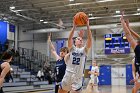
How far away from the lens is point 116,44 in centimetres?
2922

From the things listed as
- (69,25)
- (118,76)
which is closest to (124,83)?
(118,76)

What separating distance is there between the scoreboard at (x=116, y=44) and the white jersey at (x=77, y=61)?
77.6ft

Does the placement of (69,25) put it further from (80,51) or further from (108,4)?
(80,51)

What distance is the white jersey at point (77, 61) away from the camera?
5656 mm

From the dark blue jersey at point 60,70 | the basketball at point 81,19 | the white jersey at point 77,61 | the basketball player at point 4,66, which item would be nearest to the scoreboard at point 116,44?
the dark blue jersey at point 60,70

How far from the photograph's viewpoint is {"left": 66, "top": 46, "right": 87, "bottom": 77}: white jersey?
18.6 ft

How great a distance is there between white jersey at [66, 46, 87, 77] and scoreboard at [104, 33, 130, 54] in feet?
77.6

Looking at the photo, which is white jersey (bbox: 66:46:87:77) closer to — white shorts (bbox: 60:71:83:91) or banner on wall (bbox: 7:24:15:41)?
white shorts (bbox: 60:71:83:91)

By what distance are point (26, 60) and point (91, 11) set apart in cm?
805

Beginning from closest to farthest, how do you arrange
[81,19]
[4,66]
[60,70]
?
1. [4,66]
2. [81,19]
3. [60,70]

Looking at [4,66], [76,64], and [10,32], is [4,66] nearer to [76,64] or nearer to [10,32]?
[76,64]

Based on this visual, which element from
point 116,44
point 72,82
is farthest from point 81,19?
point 116,44

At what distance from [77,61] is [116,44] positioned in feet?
79.0

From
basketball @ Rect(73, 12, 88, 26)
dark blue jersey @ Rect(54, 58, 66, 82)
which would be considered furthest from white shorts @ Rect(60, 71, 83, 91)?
basketball @ Rect(73, 12, 88, 26)
